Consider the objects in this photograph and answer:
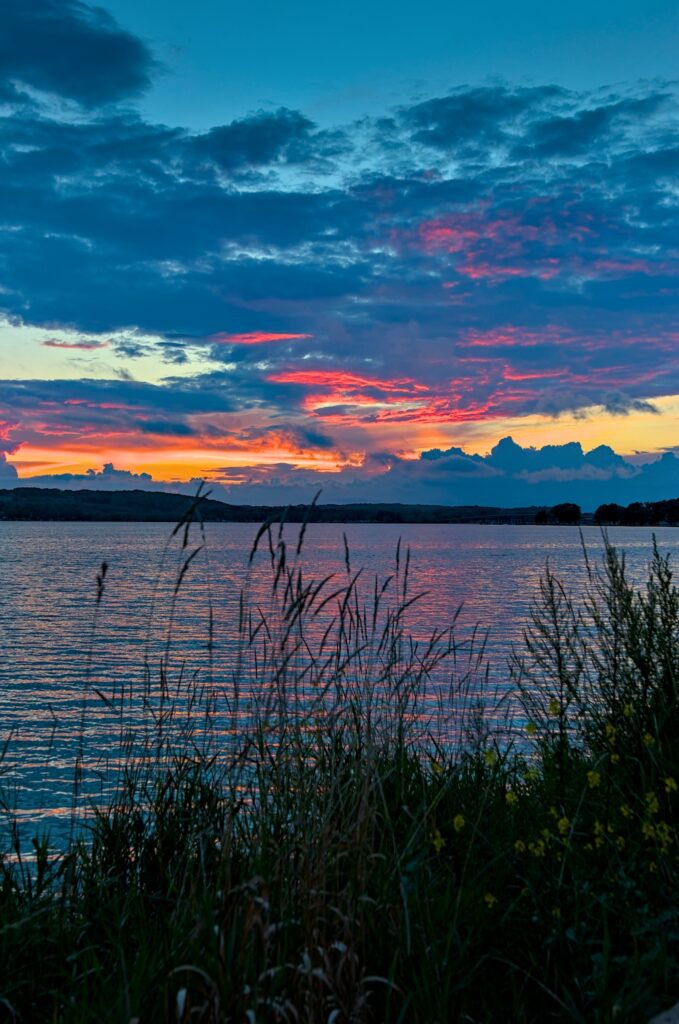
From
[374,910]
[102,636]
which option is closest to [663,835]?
[374,910]

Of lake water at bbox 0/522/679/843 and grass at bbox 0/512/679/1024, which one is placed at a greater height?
grass at bbox 0/512/679/1024

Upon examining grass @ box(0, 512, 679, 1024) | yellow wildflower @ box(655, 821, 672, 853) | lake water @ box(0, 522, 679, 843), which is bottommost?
lake water @ box(0, 522, 679, 843)

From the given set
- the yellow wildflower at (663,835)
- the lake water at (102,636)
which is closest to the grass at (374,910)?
the yellow wildflower at (663,835)

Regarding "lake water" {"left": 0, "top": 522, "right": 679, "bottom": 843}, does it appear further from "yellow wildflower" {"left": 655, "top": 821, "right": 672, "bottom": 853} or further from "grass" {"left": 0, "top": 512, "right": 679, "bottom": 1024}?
"yellow wildflower" {"left": 655, "top": 821, "right": 672, "bottom": 853}

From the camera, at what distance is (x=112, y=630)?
119 ft

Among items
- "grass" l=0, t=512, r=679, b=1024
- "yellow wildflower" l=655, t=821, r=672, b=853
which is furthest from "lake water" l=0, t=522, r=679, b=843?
"yellow wildflower" l=655, t=821, r=672, b=853

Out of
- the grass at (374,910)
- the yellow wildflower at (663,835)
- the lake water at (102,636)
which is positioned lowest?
the lake water at (102,636)

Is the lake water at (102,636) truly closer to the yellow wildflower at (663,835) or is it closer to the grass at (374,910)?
the grass at (374,910)

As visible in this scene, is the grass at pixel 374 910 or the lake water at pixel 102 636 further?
the lake water at pixel 102 636

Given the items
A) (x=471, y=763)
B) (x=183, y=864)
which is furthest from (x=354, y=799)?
(x=471, y=763)

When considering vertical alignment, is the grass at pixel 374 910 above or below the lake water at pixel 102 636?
above

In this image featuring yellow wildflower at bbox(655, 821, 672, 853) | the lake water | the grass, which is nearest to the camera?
the grass

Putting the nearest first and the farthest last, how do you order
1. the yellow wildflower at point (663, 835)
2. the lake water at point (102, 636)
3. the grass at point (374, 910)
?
the grass at point (374, 910) → the yellow wildflower at point (663, 835) → the lake water at point (102, 636)

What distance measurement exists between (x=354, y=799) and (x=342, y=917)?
1.09 m
